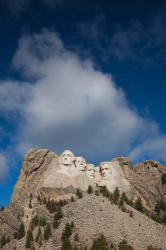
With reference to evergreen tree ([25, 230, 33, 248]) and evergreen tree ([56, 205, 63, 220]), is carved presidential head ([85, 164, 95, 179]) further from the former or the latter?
evergreen tree ([25, 230, 33, 248])

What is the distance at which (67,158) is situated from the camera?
115625 millimetres

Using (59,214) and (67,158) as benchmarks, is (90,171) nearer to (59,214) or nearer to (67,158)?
(67,158)

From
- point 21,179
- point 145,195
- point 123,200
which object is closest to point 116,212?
point 123,200

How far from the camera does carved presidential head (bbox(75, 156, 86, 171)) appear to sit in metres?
115

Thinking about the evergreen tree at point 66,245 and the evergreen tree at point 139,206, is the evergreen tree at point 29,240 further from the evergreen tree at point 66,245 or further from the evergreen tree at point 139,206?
the evergreen tree at point 139,206

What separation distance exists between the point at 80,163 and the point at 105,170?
6.94m

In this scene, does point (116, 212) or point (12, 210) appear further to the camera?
point (12, 210)

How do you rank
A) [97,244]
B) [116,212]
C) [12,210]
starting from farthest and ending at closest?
[12,210]
[116,212]
[97,244]

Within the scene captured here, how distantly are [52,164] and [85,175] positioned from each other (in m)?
8.71

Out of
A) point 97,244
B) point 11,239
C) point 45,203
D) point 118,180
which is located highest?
point 118,180

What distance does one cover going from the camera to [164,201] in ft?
388

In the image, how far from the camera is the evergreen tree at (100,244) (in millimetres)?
84812

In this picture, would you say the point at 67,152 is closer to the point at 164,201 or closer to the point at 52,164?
the point at 52,164

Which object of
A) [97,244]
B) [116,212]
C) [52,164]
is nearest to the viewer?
[97,244]
